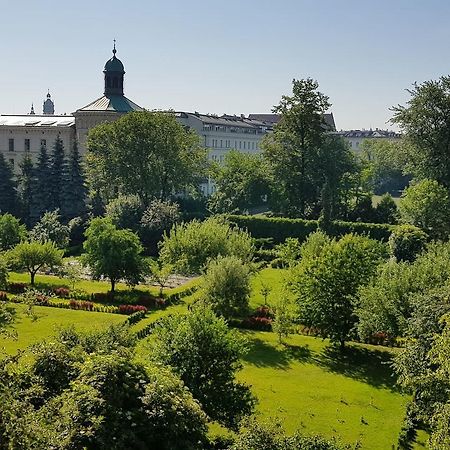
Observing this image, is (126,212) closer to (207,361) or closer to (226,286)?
(226,286)

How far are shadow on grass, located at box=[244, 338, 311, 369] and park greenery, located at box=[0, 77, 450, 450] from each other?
0.15m

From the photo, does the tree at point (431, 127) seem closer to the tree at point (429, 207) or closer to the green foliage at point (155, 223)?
the tree at point (429, 207)

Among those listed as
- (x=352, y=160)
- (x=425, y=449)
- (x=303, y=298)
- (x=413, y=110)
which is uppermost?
(x=413, y=110)

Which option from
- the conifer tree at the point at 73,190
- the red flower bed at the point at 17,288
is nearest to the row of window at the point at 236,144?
the conifer tree at the point at 73,190

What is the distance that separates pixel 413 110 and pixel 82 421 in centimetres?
5005

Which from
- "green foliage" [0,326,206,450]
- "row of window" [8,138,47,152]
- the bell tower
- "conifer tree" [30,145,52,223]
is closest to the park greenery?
"green foliage" [0,326,206,450]

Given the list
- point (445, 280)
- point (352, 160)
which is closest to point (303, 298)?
point (445, 280)

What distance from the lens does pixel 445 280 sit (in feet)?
90.1

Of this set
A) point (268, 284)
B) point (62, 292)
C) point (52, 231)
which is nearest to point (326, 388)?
point (268, 284)

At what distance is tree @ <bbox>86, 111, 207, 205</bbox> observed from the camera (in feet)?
192

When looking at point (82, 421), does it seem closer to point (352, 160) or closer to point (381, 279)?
point (381, 279)

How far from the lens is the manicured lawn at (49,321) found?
1182 inches

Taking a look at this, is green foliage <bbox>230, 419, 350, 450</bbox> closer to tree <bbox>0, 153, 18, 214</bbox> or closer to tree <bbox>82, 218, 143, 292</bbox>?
tree <bbox>82, 218, 143, 292</bbox>

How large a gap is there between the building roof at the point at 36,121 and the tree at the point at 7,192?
1566cm
